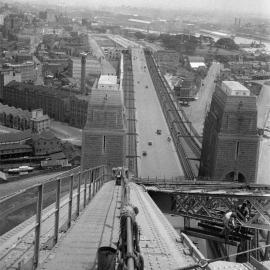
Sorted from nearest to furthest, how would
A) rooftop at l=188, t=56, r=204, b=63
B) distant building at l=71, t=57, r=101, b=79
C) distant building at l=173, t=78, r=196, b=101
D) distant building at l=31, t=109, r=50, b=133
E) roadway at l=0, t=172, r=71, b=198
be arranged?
1. roadway at l=0, t=172, r=71, b=198
2. distant building at l=31, t=109, r=50, b=133
3. distant building at l=173, t=78, r=196, b=101
4. distant building at l=71, t=57, r=101, b=79
5. rooftop at l=188, t=56, r=204, b=63

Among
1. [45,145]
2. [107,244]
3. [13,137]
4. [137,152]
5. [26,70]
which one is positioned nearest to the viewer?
[107,244]

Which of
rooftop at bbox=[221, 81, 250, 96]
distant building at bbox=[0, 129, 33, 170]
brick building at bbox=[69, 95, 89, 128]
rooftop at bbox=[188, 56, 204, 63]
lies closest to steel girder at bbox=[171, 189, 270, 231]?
rooftop at bbox=[221, 81, 250, 96]

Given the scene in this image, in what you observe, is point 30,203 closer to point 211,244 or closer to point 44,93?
point 211,244

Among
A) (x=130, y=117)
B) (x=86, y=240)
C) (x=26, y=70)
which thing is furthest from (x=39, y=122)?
(x=86, y=240)

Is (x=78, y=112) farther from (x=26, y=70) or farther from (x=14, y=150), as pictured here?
(x=26, y=70)

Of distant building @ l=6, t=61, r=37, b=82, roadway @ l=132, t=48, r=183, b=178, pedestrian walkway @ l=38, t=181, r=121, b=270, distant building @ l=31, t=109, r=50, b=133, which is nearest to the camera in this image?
pedestrian walkway @ l=38, t=181, r=121, b=270

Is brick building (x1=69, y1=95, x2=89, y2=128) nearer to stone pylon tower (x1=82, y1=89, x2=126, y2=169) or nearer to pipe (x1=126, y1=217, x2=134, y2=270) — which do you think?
stone pylon tower (x1=82, y1=89, x2=126, y2=169)

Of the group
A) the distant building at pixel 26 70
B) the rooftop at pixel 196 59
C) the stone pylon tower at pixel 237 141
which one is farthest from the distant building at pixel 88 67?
the stone pylon tower at pixel 237 141

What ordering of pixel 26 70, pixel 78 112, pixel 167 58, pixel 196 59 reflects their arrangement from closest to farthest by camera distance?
pixel 78 112, pixel 26 70, pixel 196 59, pixel 167 58
